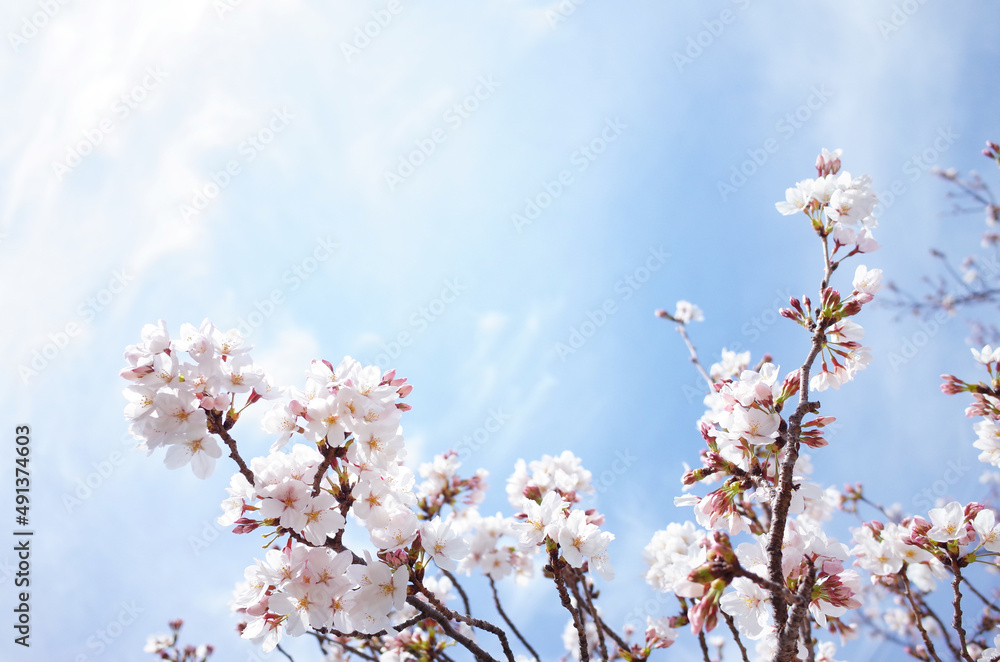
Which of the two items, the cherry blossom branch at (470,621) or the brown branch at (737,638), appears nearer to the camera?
the cherry blossom branch at (470,621)

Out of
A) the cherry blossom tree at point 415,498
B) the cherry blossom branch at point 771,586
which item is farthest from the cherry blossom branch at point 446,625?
the cherry blossom branch at point 771,586

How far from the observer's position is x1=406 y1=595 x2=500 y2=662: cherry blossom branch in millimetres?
2023

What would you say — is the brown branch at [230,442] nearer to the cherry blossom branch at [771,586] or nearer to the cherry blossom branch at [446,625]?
the cherry blossom branch at [446,625]

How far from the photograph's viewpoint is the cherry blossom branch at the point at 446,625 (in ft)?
6.64

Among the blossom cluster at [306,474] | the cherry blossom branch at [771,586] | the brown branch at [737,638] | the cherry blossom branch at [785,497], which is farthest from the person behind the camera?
the brown branch at [737,638]

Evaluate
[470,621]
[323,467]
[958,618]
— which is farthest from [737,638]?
[323,467]

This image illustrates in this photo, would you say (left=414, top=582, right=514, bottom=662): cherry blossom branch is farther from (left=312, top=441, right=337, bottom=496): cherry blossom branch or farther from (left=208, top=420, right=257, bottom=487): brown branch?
(left=208, top=420, right=257, bottom=487): brown branch

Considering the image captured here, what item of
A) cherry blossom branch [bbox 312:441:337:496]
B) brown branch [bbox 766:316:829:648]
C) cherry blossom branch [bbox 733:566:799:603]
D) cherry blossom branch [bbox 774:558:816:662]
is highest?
cherry blossom branch [bbox 312:441:337:496]

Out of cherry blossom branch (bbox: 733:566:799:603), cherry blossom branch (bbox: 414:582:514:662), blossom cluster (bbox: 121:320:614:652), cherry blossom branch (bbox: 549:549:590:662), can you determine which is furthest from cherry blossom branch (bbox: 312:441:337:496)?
cherry blossom branch (bbox: 733:566:799:603)

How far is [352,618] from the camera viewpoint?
6.56ft

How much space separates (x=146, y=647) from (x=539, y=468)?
4.68 metres

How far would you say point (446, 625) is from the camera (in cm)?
202

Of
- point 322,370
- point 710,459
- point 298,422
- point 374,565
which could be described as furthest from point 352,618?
point 710,459

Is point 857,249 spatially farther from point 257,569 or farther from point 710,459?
point 257,569
